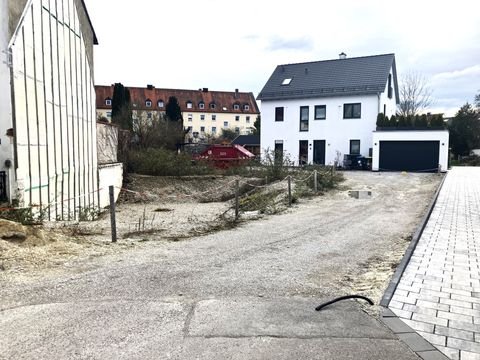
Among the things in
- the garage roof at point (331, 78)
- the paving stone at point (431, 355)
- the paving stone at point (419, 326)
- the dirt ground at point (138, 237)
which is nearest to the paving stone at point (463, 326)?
the paving stone at point (419, 326)

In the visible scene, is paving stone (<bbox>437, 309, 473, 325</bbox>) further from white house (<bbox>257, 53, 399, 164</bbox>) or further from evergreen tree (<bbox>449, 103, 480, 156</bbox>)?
evergreen tree (<bbox>449, 103, 480, 156</bbox>)

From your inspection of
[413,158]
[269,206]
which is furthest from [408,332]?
[413,158]

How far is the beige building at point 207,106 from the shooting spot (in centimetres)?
7700

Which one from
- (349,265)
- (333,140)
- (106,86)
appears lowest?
(349,265)

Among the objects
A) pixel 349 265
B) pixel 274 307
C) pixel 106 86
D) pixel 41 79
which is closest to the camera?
pixel 274 307

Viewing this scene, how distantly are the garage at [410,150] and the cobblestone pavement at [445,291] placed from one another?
63.6 ft

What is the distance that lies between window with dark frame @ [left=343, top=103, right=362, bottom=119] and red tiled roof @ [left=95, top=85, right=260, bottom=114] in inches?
1912

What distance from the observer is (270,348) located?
11.4ft

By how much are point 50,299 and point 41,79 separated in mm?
7117

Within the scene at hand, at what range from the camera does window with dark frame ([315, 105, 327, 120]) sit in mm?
33275

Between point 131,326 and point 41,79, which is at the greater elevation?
point 41,79

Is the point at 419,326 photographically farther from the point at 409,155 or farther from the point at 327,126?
the point at 327,126

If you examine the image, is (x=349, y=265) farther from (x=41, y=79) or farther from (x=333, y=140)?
(x=333, y=140)

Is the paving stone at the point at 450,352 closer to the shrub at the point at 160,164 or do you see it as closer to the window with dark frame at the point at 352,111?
the shrub at the point at 160,164
